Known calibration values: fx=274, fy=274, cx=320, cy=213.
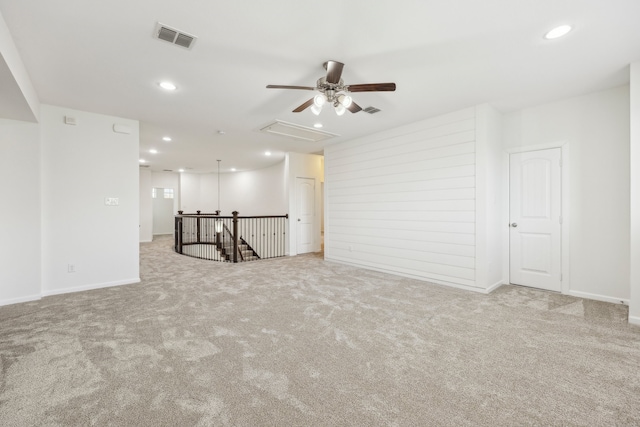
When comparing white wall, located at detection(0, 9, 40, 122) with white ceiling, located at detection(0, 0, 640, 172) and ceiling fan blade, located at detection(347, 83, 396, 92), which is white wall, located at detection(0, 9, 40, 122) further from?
ceiling fan blade, located at detection(347, 83, 396, 92)

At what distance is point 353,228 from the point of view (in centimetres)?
606

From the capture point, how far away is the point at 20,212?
368 centimetres

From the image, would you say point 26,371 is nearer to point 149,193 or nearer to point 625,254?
point 625,254

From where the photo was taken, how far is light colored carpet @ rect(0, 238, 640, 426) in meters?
1.64

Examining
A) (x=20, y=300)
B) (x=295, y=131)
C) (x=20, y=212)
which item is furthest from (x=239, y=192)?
(x=20, y=300)

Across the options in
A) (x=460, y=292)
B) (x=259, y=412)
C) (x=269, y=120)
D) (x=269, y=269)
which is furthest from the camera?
(x=269, y=269)

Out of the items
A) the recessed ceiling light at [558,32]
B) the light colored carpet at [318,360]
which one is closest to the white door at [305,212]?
the light colored carpet at [318,360]

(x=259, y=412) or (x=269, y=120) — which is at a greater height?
(x=269, y=120)

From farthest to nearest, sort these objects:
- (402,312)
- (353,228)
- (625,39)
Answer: (353,228)
(402,312)
(625,39)

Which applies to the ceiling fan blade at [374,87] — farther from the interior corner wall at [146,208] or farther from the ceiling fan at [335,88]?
the interior corner wall at [146,208]

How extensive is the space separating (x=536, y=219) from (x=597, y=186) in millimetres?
796

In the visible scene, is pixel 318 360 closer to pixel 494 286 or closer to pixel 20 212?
pixel 494 286

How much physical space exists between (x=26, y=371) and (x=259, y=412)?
189cm

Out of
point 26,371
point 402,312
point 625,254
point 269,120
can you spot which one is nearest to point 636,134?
point 625,254
